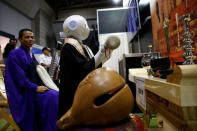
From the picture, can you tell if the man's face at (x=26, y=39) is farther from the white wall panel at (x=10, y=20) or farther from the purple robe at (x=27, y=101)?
the white wall panel at (x=10, y=20)

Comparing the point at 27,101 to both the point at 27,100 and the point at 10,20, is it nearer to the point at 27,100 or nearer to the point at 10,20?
the point at 27,100

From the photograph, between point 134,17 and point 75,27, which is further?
point 134,17

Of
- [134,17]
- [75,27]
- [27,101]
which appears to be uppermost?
[134,17]

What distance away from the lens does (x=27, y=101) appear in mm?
1525

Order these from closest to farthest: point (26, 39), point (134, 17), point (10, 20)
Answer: point (26, 39), point (134, 17), point (10, 20)

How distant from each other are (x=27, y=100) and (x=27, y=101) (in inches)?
0.4

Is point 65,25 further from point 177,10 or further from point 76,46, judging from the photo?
point 177,10

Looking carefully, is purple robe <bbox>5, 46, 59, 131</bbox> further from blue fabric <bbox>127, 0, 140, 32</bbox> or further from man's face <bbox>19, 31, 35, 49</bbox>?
blue fabric <bbox>127, 0, 140, 32</bbox>

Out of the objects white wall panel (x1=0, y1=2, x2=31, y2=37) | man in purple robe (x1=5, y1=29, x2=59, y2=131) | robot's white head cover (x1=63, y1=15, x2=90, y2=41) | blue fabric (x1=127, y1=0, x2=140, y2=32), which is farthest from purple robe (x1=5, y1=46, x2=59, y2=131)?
white wall panel (x1=0, y1=2, x2=31, y2=37)

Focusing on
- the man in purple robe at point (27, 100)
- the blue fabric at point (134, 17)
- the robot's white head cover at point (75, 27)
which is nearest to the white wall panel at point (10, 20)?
the man in purple robe at point (27, 100)

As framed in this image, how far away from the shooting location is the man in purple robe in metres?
1.49

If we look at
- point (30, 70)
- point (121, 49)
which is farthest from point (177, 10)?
point (121, 49)

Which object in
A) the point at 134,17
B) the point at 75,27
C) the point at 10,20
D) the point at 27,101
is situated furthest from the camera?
the point at 10,20

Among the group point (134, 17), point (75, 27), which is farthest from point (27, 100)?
point (134, 17)
